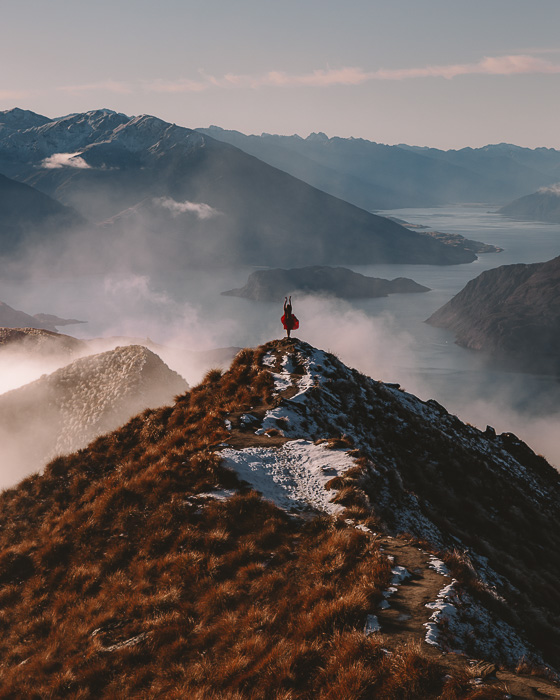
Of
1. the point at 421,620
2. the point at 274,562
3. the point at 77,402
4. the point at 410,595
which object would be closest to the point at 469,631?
the point at 421,620

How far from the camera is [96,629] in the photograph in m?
12.1

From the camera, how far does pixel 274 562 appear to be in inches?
520

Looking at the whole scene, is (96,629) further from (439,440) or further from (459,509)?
(439,440)

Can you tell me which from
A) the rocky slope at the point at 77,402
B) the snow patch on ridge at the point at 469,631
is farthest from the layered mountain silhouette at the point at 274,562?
the rocky slope at the point at 77,402

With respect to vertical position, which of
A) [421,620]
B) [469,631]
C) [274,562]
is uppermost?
[421,620]

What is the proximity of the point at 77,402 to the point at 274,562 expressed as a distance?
159ft

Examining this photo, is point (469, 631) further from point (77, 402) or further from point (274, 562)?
point (77, 402)

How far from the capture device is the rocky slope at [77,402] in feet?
173

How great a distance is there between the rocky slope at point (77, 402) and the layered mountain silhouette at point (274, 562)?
30760mm

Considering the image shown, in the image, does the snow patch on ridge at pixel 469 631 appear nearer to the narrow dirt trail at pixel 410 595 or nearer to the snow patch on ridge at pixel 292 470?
the narrow dirt trail at pixel 410 595

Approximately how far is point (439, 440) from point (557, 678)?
1734cm

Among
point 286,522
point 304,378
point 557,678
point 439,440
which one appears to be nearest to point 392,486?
point 286,522

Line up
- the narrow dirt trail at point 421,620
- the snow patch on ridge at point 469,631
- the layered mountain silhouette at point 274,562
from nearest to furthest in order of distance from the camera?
the narrow dirt trail at point 421,620 → the layered mountain silhouette at point 274,562 → the snow patch on ridge at point 469,631

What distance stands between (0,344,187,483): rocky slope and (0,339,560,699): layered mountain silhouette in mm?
30760
